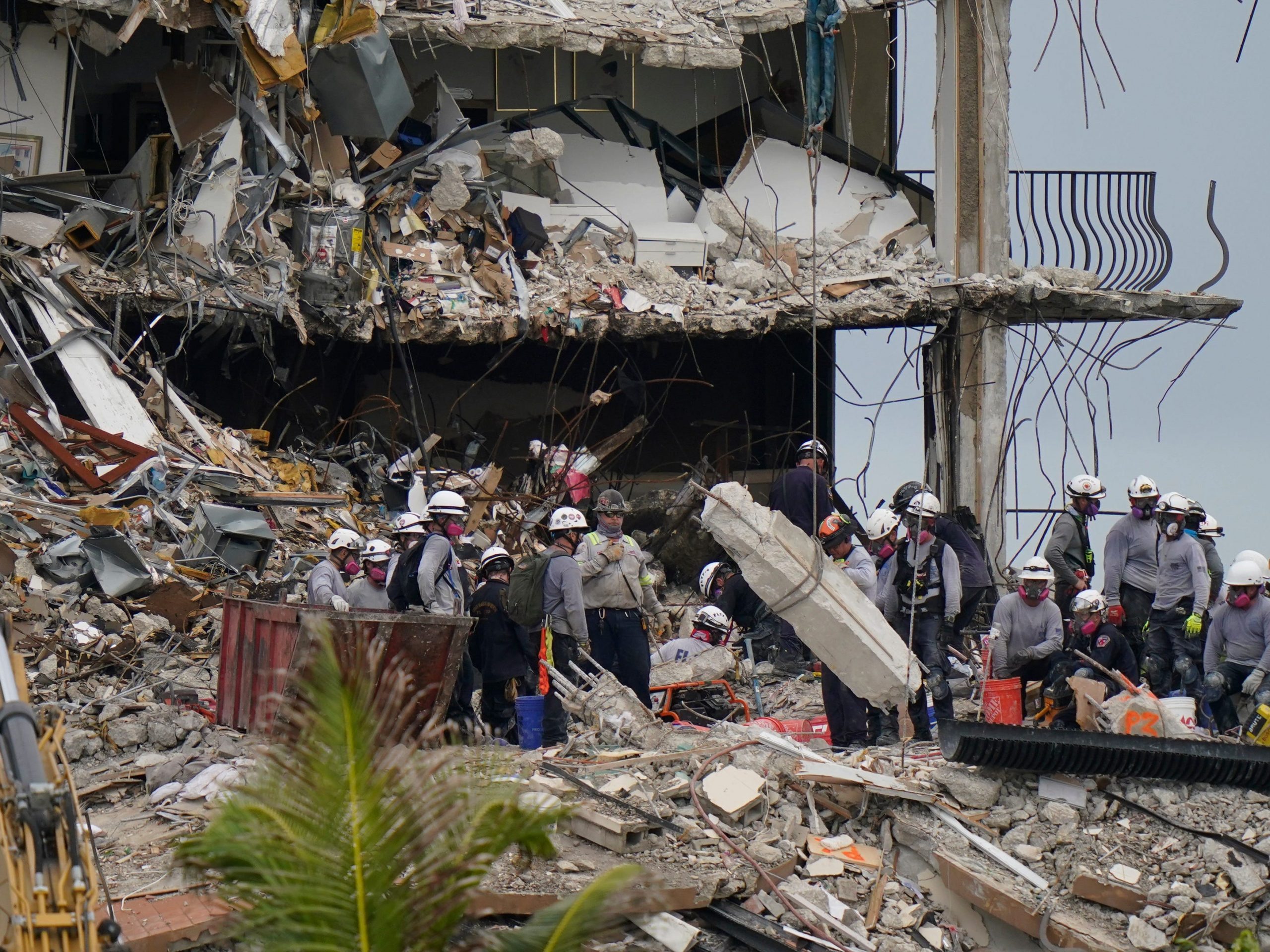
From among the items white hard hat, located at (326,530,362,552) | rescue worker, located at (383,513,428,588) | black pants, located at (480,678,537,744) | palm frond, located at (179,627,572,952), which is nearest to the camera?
palm frond, located at (179,627,572,952)

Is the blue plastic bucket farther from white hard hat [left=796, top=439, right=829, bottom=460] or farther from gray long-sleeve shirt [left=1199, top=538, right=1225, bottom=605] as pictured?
gray long-sleeve shirt [left=1199, top=538, right=1225, bottom=605]

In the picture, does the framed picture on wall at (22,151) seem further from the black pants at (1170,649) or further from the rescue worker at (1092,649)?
the black pants at (1170,649)

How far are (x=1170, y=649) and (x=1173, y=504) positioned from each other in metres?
1.14

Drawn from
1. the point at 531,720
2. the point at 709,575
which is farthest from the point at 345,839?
the point at 709,575

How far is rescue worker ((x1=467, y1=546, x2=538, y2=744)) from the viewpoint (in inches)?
432

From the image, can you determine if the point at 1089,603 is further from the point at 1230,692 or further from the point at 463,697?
the point at 463,697

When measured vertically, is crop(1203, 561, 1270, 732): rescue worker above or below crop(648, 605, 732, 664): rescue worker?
above

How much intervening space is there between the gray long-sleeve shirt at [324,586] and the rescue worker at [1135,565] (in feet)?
18.7

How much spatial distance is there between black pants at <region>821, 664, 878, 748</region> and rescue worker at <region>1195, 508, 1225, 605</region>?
3.81m

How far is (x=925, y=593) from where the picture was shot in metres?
11.0

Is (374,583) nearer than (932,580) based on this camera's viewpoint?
No

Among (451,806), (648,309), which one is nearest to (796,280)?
(648,309)

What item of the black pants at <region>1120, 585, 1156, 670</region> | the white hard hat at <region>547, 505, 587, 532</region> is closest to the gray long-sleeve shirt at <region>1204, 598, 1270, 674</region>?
the black pants at <region>1120, 585, 1156, 670</region>

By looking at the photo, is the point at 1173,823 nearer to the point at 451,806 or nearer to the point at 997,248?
the point at 451,806
